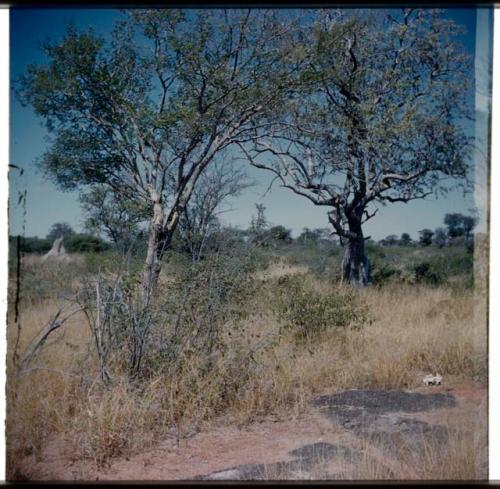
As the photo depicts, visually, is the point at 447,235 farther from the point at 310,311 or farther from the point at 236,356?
the point at 236,356

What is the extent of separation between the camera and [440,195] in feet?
21.6

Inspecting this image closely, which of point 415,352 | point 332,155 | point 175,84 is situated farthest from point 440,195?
point 175,84

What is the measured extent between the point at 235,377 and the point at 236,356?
0.22 metres

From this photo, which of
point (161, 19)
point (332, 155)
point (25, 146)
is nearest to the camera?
point (25, 146)

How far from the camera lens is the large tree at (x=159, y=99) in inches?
230

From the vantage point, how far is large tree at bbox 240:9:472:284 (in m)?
6.38

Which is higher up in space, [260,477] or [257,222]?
[257,222]

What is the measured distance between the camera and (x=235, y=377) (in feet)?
17.3

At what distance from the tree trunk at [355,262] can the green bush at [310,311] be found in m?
1.43

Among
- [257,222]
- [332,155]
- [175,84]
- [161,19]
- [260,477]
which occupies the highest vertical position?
[161,19]

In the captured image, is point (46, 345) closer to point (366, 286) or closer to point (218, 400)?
point (218, 400)

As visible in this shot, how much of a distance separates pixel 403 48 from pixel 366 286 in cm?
366

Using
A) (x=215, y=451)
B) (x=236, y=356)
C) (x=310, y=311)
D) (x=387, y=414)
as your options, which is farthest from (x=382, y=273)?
(x=215, y=451)

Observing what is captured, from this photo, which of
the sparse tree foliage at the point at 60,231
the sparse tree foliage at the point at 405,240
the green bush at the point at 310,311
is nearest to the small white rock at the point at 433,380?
the green bush at the point at 310,311
